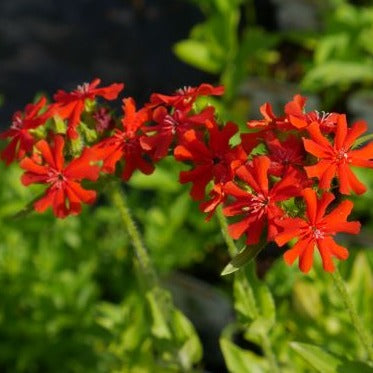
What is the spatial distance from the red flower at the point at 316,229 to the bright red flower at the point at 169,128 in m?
0.20

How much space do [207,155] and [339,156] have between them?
0.17m

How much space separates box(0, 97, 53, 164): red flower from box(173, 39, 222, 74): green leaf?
1567 mm

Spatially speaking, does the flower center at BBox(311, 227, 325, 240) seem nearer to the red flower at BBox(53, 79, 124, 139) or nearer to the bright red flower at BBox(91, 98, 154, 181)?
the bright red flower at BBox(91, 98, 154, 181)

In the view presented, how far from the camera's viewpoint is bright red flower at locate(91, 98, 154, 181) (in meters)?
1.24

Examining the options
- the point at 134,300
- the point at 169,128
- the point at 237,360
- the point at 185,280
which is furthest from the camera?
the point at 185,280

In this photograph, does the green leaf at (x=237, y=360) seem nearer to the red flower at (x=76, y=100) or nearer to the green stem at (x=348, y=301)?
the green stem at (x=348, y=301)

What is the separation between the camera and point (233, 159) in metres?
1.11

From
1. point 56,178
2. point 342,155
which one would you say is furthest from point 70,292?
point 342,155

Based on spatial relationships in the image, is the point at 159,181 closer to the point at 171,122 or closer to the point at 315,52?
the point at 315,52

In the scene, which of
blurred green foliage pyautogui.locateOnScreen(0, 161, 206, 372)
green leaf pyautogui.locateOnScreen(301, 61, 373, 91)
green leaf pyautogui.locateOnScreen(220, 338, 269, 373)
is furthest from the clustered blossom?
green leaf pyautogui.locateOnScreen(301, 61, 373, 91)

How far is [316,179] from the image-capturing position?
1132mm

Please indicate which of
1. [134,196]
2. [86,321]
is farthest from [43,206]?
[134,196]

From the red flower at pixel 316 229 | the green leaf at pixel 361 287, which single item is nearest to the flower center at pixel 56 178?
the red flower at pixel 316 229

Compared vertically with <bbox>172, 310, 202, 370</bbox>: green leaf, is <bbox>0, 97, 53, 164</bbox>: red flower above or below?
above
